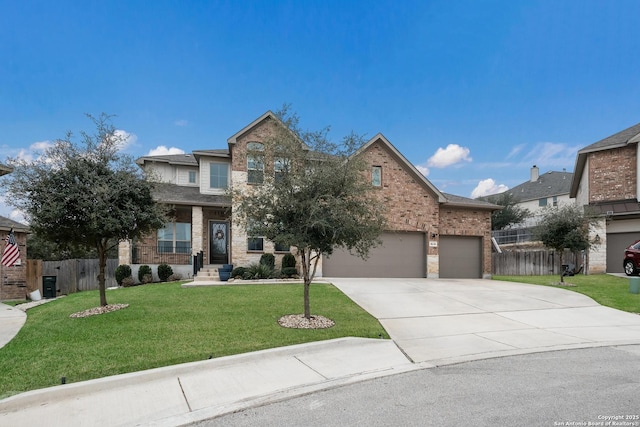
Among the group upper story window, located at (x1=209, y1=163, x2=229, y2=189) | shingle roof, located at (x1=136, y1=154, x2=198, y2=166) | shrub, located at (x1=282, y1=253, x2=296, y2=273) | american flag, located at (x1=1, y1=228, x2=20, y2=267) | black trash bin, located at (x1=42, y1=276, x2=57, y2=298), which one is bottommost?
black trash bin, located at (x1=42, y1=276, x2=57, y2=298)

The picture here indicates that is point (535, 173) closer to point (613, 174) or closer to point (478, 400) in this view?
point (613, 174)

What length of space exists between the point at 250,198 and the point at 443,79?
14973 mm

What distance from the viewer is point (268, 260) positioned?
16.7m

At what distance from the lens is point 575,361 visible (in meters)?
6.09

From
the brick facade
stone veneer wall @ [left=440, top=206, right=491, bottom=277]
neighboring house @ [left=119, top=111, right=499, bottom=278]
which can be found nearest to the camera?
neighboring house @ [left=119, top=111, right=499, bottom=278]

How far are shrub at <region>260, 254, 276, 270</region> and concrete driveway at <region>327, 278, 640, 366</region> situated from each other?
387 centimetres

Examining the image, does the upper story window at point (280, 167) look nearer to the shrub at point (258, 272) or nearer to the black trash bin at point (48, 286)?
the shrub at point (258, 272)

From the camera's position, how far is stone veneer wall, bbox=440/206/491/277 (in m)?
19.2

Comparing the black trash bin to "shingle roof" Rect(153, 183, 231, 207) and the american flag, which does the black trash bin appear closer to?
the american flag

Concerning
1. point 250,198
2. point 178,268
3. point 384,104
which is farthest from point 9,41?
point 384,104

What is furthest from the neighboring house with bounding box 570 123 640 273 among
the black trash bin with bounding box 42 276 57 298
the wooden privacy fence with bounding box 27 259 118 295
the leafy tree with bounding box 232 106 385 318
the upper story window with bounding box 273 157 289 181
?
the black trash bin with bounding box 42 276 57 298

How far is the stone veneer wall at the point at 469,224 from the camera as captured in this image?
1922cm

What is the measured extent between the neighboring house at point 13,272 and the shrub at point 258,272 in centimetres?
994

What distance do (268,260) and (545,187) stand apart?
38.4m
